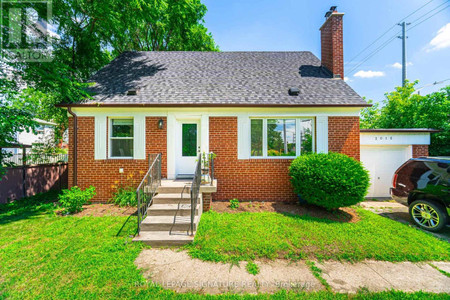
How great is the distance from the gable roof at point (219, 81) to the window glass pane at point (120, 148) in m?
1.33

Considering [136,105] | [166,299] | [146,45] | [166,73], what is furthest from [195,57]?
[166,299]

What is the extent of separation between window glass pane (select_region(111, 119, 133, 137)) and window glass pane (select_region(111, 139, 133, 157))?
0.73ft

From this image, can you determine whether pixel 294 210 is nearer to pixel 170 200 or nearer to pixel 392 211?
pixel 392 211

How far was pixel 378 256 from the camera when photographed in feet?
11.4


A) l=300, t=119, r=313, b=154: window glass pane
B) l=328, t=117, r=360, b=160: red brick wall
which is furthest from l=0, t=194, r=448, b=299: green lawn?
l=328, t=117, r=360, b=160: red brick wall

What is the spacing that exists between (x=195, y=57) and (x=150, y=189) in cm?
741

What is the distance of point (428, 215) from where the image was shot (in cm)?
460

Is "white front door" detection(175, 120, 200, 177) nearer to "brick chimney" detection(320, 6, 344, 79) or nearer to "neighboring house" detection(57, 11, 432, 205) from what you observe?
"neighboring house" detection(57, 11, 432, 205)

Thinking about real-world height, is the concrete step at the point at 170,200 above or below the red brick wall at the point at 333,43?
below

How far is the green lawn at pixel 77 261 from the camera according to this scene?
8.39 ft

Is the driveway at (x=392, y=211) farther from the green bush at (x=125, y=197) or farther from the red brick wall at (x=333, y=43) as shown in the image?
the green bush at (x=125, y=197)

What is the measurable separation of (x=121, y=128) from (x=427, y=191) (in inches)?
373

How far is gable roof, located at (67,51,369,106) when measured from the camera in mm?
6371

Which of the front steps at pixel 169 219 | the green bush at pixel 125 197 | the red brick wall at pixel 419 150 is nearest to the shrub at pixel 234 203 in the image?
the front steps at pixel 169 219
